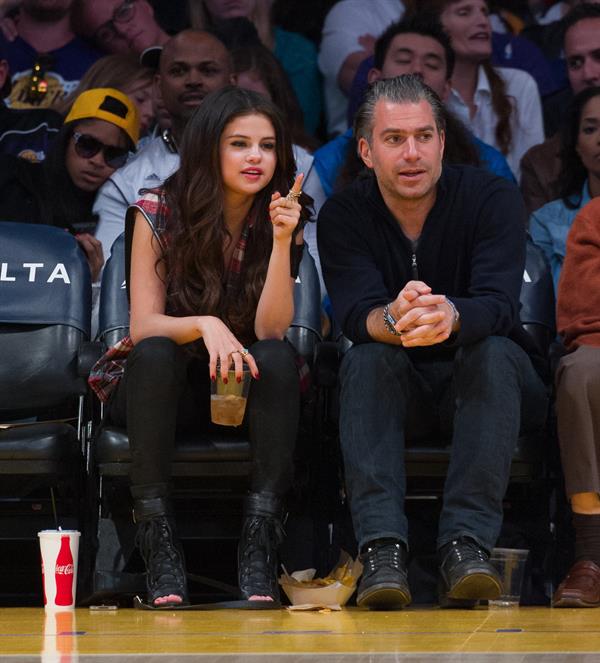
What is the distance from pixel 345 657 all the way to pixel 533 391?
48.5 inches

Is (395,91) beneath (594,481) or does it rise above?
above

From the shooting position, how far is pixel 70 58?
5418mm

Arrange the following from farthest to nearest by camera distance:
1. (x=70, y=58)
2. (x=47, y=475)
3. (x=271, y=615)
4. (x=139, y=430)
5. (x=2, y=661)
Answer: (x=70, y=58) < (x=47, y=475) < (x=139, y=430) < (x=271, y=615) < (x=2, y=661)

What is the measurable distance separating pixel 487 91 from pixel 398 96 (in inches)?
80.2

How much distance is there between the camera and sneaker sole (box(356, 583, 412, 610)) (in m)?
2.81

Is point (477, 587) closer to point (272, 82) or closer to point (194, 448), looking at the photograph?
point (194, 448)

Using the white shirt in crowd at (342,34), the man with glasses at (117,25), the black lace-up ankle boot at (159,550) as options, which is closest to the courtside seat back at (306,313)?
the black lace-up ankle boot at (159,550)

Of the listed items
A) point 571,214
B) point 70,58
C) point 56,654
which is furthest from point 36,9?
point 56,654

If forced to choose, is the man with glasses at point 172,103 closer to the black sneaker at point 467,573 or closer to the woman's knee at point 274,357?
the woman's knee at point 274,357

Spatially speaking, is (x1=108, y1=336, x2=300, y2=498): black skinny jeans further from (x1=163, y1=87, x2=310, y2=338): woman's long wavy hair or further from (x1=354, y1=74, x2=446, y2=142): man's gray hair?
(x1=354, y1=74, x2=446, y2=142): man's gray hair

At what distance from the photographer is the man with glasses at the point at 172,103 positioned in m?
4.54

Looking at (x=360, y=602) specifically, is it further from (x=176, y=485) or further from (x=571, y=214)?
(x=571, y=214)

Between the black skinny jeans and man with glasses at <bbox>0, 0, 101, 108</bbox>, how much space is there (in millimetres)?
2480

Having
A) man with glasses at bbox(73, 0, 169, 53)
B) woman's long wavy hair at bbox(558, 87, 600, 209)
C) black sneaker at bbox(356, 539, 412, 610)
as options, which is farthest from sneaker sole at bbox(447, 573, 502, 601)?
man with glasses at bbox(73, 0, 169, 53)
